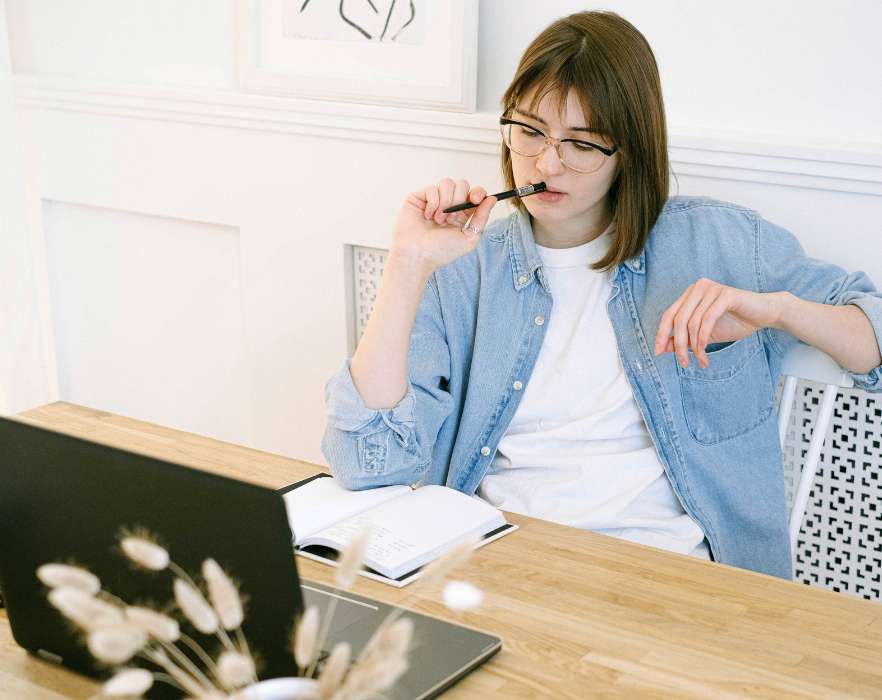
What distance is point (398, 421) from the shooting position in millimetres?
1483

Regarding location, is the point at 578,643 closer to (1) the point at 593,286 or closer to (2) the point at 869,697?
(2) the point at 869,697

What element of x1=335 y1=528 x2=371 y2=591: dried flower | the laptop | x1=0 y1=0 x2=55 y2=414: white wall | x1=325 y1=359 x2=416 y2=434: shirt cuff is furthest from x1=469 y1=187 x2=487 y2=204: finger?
x1=0 y1=0 x2=55 y2=414: white wall

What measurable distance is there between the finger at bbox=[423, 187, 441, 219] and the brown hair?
0.17 meters

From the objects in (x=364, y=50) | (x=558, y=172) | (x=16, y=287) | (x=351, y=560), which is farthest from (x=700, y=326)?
(x=16, y=287)

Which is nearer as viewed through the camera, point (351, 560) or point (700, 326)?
point (351, 560)

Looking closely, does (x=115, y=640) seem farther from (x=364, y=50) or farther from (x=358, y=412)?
(x=364, y=50)

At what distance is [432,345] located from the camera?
161 centimetres

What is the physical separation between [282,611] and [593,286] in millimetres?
920

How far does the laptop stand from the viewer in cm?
81

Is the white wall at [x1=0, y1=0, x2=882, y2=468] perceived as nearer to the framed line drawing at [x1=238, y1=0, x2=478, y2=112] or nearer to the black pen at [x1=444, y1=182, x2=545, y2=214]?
the framed line drawing at [x1=238, y1=0, x2=478, y2=112]

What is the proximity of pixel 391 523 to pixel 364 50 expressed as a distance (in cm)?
117

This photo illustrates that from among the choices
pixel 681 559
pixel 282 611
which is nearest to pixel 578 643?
pixel 681 559

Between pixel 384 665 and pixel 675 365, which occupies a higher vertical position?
pixel 384 665

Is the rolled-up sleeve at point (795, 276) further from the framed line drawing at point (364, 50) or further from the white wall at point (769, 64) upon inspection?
the framed line drawing at point (364, 50)
